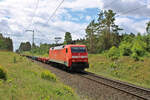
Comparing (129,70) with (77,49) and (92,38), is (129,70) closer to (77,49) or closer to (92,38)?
(77,49)

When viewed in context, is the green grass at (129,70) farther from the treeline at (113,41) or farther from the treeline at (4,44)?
the treeline at (4,44)

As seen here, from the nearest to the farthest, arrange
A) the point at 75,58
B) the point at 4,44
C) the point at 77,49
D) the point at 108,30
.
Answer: the point at 75,58, the point at 77,49, the point at 108,30, the point at 4,44

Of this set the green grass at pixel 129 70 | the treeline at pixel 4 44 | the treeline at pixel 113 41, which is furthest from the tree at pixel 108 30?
the treeline at pixel 4 44

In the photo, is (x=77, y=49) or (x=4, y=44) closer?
(x=77, y=49)

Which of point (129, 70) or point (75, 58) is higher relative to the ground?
point (75, 58)

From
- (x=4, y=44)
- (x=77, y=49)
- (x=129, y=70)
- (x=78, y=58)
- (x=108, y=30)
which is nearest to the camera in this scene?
(x=78, y=58)

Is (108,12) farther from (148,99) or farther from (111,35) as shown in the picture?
(148,99)

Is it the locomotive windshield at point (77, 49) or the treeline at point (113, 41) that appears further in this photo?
the treeline at point (113, 41)

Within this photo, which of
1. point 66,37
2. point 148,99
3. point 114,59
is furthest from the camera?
point 66,37

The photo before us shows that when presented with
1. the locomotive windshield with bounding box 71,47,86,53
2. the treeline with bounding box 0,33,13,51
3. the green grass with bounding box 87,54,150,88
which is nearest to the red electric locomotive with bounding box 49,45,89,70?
the locomotive windshield with bounding box 71,47,86,53

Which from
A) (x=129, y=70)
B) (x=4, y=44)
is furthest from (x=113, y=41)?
(x=4, y=44)

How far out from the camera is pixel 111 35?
50625mm

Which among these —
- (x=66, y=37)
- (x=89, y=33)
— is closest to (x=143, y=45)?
(x=89, y=33)

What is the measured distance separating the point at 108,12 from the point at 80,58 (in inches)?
1423
